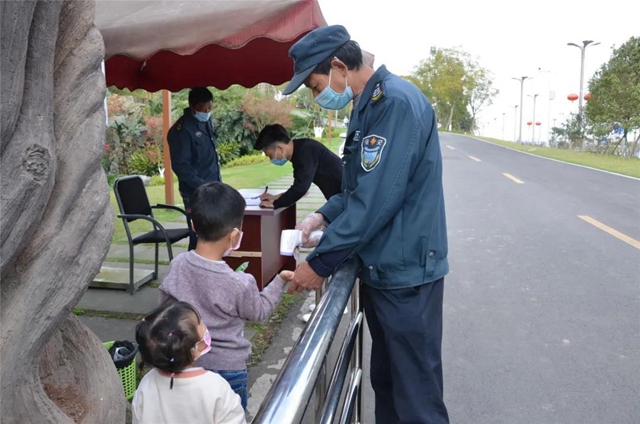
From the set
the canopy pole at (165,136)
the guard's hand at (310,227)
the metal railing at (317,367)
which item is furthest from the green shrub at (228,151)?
the metal railing at (317,367)

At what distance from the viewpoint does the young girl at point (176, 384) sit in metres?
1.59

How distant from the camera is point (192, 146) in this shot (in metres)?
5.17

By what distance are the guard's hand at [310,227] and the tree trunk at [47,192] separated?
103 centimetres

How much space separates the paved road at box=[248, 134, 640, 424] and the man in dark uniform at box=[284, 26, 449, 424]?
3.44 feet

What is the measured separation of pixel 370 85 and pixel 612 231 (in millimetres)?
6629

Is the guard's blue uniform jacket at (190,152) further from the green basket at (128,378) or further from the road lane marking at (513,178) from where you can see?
the road lane marking at (513,178)

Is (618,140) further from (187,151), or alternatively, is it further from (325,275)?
(325,275)

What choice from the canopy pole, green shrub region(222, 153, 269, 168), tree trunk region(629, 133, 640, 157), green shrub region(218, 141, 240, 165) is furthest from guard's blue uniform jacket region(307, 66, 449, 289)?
tree trunk region(629, 133, 640, 157)

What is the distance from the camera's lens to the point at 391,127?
6.10 ft

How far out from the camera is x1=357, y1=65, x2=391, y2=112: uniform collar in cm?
204

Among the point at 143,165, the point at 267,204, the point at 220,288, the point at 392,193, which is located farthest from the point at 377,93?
the point at 143,165

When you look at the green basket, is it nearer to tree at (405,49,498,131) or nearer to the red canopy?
the red canopy

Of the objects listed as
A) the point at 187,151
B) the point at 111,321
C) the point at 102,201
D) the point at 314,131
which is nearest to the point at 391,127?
the point at 102,201

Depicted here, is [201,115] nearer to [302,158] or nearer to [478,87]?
[302,158]
